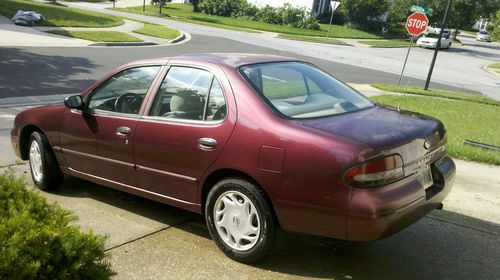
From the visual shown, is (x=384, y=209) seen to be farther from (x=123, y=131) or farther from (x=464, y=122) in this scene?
(x=464, y=122)

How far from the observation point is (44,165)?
5.20m

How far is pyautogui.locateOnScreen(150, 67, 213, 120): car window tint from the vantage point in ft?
13.5

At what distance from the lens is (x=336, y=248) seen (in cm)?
416

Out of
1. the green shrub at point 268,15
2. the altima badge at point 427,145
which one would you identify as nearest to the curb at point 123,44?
the altima badge at point 427,145

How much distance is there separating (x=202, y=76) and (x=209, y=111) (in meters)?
0.36

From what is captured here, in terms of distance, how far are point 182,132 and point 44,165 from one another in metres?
1.94

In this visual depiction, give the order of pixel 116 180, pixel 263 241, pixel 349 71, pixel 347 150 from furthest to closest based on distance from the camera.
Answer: pixel 349 71
pixel 116 180
pixel 263 241
pixel 347 150

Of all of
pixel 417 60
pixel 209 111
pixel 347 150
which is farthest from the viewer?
pixel 417 60

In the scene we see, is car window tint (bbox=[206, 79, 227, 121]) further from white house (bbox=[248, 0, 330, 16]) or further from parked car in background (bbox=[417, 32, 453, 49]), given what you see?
white house (bbox=[248, 0, 330, 16])

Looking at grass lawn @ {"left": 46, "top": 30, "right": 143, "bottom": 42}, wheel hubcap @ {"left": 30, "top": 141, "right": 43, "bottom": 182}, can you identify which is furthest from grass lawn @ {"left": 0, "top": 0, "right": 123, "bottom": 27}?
wheel hubcap @ {"left": 30, "top": 141, "right": 43, "bottom": 182}

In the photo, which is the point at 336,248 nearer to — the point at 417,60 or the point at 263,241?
the point at 263,241

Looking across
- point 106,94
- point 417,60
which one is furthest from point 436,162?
point 417,60

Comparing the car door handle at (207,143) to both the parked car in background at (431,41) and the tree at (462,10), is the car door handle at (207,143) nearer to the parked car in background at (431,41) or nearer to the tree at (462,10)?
the parked car in background at (431,41)

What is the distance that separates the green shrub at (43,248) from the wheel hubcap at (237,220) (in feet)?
4.49
